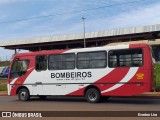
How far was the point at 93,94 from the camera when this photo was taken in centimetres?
1855

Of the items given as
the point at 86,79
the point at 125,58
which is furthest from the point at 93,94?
the point at 125,58

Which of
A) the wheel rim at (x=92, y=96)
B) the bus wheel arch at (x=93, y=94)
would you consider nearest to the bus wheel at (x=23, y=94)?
the bus wheel arch at (x=93, y=94)

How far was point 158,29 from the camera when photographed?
59.2 m

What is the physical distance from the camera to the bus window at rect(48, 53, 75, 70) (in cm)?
1930

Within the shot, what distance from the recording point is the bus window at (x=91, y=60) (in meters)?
18.3

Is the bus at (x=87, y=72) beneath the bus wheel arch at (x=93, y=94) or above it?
above

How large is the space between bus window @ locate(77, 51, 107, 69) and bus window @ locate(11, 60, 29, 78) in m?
3.44

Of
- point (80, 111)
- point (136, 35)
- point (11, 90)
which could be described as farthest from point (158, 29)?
point (80, 111)

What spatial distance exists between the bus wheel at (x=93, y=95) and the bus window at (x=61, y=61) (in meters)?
1.60

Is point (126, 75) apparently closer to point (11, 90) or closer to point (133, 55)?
point (133, 55)

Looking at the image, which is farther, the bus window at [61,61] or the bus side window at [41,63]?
the bus side window at [41,63]

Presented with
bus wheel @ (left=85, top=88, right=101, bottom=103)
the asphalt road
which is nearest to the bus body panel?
bus wheel @ (left=85, top=88, right=101, bottom=103)

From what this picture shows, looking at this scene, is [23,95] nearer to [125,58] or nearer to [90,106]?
[90,106]

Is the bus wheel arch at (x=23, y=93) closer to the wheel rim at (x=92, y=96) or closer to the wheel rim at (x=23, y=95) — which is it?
the wheel rim at (x=23, y=95)
